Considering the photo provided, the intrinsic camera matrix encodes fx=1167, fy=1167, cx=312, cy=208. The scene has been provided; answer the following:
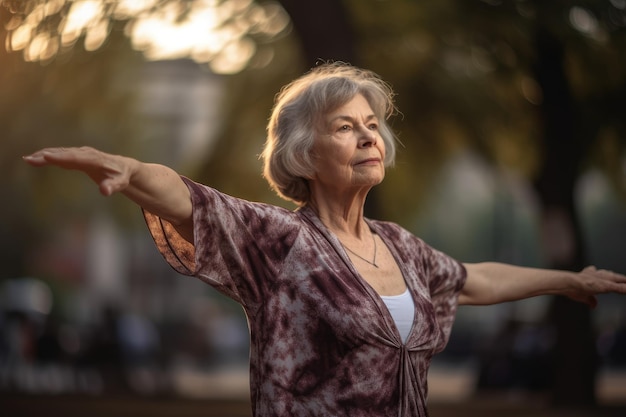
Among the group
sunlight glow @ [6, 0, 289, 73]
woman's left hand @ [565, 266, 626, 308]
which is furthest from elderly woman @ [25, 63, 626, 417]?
sunlight glow @ [6, 0, 289, 73]

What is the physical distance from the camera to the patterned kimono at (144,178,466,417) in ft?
12.2

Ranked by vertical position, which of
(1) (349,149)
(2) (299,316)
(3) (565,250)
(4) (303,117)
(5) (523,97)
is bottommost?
(2) (299,316)

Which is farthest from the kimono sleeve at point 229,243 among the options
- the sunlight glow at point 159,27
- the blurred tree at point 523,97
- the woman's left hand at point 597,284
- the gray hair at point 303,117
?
the blurred tree at point 523,97

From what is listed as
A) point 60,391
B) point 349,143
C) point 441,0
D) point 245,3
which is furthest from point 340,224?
A: point 60,391

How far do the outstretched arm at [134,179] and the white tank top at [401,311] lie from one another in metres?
0.72

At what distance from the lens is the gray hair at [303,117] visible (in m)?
4.01

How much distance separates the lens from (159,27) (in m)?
11.6

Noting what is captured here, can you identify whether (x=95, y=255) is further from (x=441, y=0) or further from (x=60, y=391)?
(x=441, y=0)

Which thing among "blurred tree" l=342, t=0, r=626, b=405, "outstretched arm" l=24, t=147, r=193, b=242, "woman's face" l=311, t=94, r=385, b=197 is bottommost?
"outstretched arm" l=24, t=147, r=193, b=242

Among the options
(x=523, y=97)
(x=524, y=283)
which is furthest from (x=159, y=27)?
(x=524, y=283)

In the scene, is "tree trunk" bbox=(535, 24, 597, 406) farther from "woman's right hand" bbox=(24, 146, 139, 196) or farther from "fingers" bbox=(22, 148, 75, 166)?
"fingers" bbox=(22, 148, 75, 166)

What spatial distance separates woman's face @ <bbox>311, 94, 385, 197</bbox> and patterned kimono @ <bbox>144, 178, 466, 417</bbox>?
264 mm

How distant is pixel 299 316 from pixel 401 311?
367 mm

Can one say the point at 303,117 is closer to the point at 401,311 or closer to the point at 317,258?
the point at 317,258
